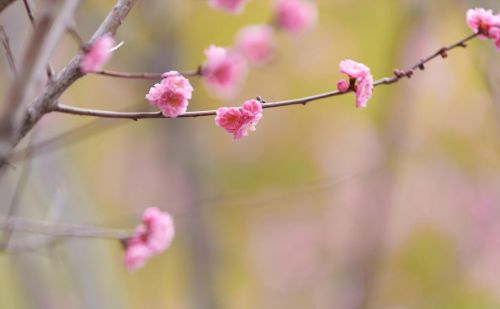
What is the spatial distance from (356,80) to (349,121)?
4711 millimetres

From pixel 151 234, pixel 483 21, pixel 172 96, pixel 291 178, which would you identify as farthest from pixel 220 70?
pixel 291 178

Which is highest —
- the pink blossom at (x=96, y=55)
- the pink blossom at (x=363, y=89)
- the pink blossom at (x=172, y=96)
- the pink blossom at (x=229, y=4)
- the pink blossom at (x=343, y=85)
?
the pink blossom at (x=229, y=4)

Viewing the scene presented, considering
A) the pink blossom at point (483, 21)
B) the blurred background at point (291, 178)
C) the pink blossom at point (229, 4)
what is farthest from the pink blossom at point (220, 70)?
the blurred background at point (291, 178)

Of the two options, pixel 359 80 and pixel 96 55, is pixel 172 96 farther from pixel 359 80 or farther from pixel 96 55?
pixel 359 80

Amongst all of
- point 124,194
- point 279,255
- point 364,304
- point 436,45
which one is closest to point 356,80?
point 364,304

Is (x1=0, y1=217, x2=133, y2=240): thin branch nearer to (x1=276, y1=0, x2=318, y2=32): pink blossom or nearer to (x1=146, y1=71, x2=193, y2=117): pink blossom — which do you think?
(x1=146, y1=71, x2=193, y2=117): pink blossom

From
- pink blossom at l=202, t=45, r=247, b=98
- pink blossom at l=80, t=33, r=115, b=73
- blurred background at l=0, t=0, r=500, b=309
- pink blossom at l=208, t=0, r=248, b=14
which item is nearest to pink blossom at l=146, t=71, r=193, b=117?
pink blossom at l=80, t=33, r=115, b=73

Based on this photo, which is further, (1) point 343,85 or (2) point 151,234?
(2) point 151,234

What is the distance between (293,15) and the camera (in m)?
3.12

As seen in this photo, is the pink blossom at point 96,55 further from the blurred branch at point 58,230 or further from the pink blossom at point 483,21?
the pink blossom at point 483,21

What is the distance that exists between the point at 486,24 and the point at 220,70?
0.79 metres

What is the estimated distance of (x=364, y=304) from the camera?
421 cm

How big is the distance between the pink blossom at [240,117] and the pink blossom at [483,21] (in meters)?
0.61

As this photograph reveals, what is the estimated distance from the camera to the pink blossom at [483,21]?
1.89 metres
